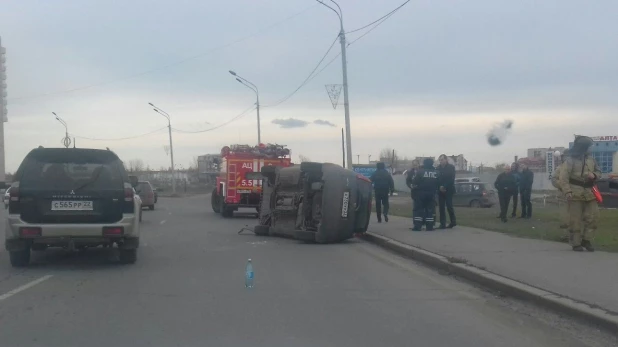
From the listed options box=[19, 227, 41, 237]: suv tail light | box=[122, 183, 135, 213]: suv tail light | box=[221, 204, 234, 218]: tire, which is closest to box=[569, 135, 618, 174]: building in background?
box=[221, 204, 234, 218]: tire

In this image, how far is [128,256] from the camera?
490 inches

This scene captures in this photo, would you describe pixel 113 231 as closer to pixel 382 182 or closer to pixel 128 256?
pixel 128 256

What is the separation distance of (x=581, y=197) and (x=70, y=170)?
8.80 metres

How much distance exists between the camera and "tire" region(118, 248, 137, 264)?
40.4 ft

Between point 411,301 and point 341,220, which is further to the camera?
point 341,220

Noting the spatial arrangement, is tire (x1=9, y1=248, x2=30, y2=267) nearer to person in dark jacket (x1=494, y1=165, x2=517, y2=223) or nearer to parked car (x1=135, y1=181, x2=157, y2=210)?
person in dark jacket (x1=494, y1=165, x2=517, y2=223)

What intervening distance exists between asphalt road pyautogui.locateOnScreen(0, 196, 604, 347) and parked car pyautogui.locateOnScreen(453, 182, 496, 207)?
2100 cm

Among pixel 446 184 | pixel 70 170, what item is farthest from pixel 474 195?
pixel 70 170

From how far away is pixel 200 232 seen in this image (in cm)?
2025

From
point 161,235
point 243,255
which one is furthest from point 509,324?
point 161,235

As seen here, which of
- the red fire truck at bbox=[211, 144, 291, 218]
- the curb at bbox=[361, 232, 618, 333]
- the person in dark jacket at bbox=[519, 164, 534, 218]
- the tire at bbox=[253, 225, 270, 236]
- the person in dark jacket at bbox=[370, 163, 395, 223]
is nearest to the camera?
the curb at bbox=[361, 232, 618, 333]

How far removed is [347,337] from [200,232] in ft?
44.7

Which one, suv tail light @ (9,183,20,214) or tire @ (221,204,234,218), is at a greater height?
suv tail light @ (9,183,20,214)

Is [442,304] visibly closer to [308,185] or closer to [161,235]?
[308,185]
